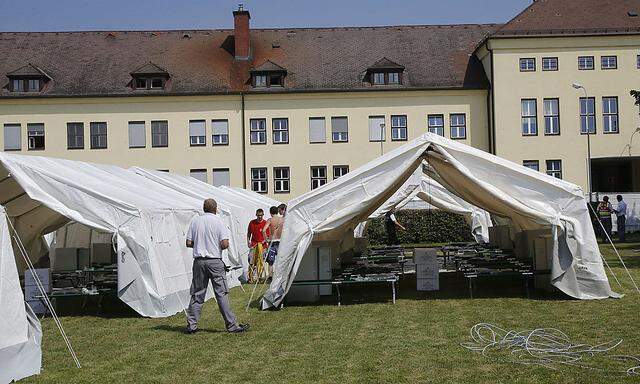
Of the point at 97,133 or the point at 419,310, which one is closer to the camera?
the point at 419,310

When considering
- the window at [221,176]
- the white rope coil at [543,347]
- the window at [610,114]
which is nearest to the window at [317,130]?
the window at [221,176]

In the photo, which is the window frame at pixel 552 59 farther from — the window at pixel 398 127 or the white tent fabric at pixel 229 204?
the white tent fabric at pixel 229 204

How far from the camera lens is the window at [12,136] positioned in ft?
134

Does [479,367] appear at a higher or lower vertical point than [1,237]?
lower

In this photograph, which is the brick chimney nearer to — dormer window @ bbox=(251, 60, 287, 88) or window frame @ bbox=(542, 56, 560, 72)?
dormer window @ bbox=(251, 60, 287, 88)

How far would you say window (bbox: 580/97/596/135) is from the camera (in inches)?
1575

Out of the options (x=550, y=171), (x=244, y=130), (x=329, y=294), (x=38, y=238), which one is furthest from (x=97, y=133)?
(x=329, y=294)

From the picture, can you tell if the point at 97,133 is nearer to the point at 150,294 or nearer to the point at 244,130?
the point at 244,130

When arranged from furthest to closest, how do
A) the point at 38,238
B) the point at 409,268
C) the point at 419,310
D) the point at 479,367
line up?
the point at 409,268
the point at 38,238
the point at 419,310
the point at 479,367

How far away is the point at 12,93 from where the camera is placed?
134 ft

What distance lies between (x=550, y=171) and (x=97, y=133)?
2147cm

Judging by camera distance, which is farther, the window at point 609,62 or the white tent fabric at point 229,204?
the window at point 609,62

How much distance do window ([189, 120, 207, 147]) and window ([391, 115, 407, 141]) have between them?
901 centimetres

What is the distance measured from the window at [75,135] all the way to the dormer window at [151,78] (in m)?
3.24
